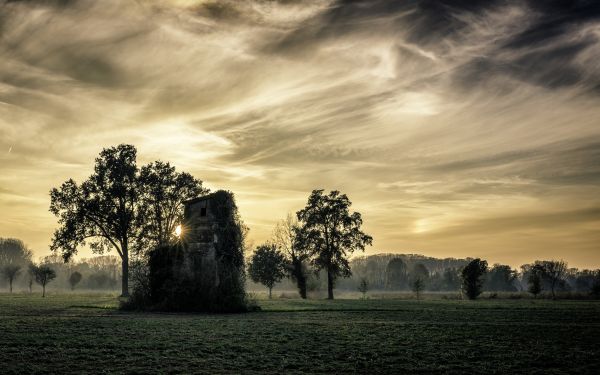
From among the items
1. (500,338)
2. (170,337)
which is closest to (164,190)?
(170,337)

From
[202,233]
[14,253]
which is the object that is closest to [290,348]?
[202,233]

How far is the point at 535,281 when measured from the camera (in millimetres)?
72812

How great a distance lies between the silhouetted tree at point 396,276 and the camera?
172 meters

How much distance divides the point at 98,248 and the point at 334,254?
3189cm

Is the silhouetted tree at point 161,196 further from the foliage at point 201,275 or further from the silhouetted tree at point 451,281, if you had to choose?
the silhouetted tree at point 451,281

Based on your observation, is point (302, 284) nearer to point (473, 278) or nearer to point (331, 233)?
point (331, 233)

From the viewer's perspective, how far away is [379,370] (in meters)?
12.9

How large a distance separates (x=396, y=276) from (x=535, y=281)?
101911 mm

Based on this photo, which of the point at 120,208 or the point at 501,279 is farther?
the point at 501,279

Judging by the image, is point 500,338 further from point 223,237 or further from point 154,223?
point 154,223

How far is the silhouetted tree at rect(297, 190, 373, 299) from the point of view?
66.6 meters

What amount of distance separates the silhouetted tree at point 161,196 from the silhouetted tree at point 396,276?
123439 mm

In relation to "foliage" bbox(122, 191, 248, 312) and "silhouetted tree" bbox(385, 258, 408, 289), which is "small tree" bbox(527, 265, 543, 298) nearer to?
"foliage" bbox(122, 191, 248, 312)

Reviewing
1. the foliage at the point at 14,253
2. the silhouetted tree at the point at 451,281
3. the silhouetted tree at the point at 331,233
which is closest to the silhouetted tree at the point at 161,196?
the silhouetted tree at the point at 331,233
